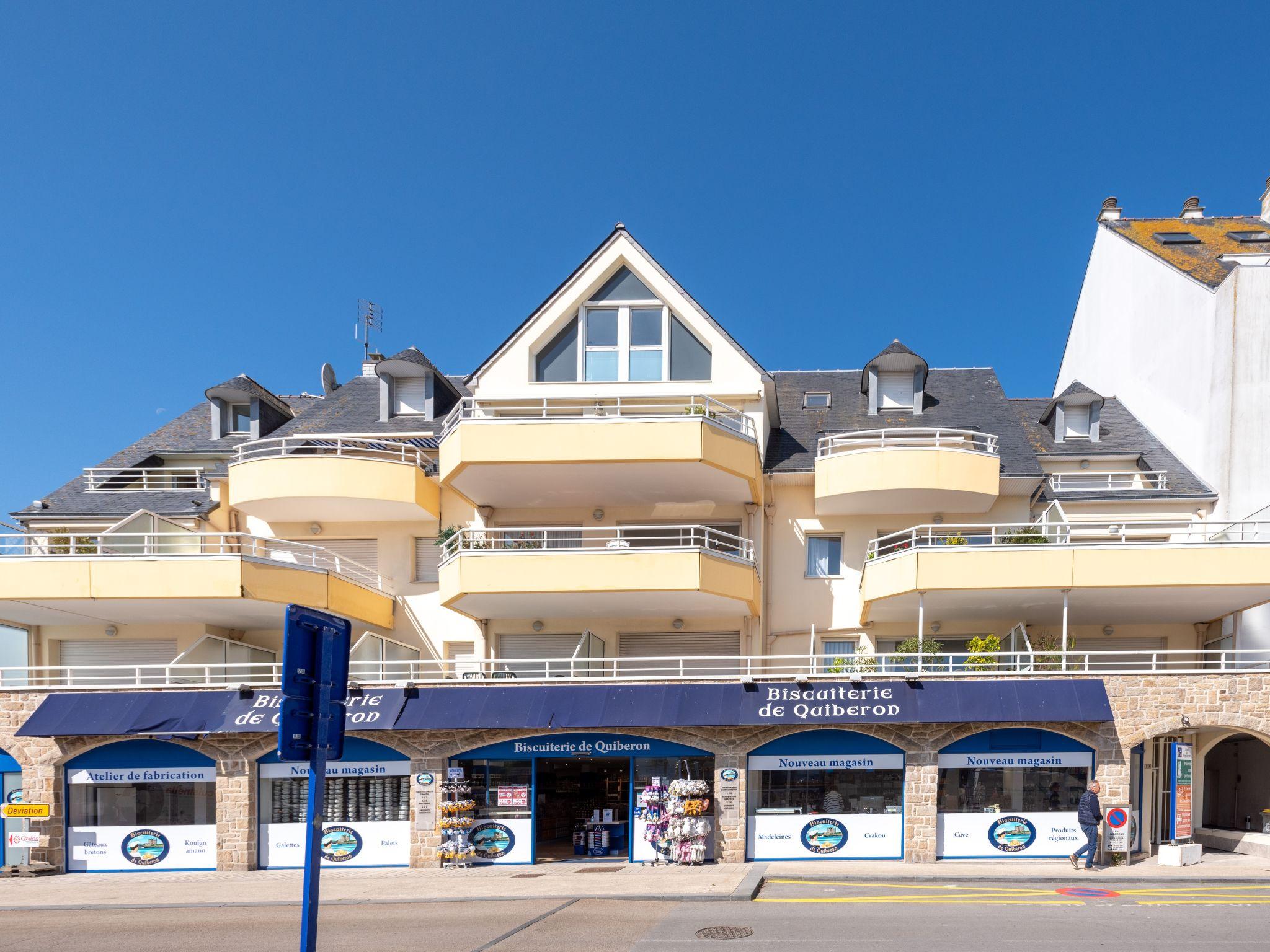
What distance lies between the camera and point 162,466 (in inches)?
1033

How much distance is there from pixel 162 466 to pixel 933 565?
20.6m

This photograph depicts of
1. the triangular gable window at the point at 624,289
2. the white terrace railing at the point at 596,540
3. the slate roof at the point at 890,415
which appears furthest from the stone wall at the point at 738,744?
the triangular gable window at the point at 624,289

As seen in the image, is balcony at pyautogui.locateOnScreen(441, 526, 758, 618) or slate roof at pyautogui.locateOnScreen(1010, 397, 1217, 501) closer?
balcony at pyautogui.locateOnScreen(441, 526, 758, 618)

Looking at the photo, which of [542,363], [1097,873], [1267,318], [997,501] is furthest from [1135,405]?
[542,363]

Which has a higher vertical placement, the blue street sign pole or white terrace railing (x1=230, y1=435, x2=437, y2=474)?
white terrace railing (x1=230, y1=435, x2=437, y2=474)

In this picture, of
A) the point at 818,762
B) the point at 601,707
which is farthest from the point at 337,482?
the point at 818,762

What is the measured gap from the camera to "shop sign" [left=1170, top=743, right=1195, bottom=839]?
18328mm

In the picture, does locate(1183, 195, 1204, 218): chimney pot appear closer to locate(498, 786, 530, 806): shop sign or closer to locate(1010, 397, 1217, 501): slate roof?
locate(1010, 397, 1217, 501): slate roof

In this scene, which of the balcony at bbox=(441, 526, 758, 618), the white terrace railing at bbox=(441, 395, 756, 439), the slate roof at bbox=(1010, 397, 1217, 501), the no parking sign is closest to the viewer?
the no parking sign

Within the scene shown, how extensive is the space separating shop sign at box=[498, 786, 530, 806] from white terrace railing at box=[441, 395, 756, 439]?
798cm

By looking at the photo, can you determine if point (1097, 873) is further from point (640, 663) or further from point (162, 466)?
point (162, 466)

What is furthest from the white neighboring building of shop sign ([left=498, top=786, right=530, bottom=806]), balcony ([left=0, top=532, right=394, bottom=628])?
balcony ([left=0, top=532, right=394, bottom=628])

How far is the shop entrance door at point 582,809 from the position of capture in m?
20.0

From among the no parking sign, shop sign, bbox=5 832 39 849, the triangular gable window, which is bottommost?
shop sign, bbox=5 832 39 849
